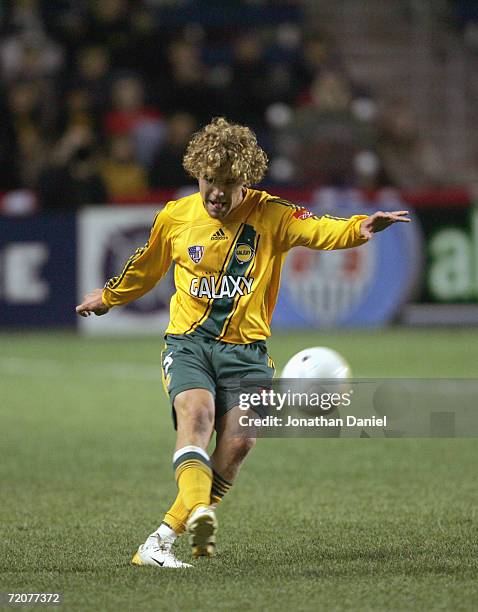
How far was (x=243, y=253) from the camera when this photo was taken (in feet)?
17.7

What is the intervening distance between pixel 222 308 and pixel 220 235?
298 millimetres

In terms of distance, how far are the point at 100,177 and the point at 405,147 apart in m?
4.74

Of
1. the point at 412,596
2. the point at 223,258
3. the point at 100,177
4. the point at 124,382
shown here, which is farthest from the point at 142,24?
the point at 412,596

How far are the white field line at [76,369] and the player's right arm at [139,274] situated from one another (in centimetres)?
664

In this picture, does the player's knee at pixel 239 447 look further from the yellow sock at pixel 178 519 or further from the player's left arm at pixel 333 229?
the player's left arm at pixel 333 229

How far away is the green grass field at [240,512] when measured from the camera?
15.5 ft

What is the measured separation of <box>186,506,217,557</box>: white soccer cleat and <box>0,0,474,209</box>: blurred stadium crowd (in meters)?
11.4

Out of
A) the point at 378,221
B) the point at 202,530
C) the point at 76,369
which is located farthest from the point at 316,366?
the point at 76,369

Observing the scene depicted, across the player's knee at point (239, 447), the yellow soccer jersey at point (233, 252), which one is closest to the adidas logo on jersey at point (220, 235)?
the yellow soccer jersey at point (233, 252)

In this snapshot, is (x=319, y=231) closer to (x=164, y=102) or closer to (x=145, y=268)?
(x=145, y=268)

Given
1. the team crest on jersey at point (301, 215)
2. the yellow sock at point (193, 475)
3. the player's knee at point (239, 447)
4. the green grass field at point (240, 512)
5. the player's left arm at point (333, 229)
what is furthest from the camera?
the team crest on jersey at point (301, 215)

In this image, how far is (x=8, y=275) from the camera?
50.7ft

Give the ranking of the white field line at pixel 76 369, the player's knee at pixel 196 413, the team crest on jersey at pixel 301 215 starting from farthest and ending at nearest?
1. the white field line at pixel 76 369
2. the team crest on jersey at pixel 301 215
3. the player's knee at pixel 196 413

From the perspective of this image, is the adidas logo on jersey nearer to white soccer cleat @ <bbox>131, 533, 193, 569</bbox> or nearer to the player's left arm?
the player's left arm
